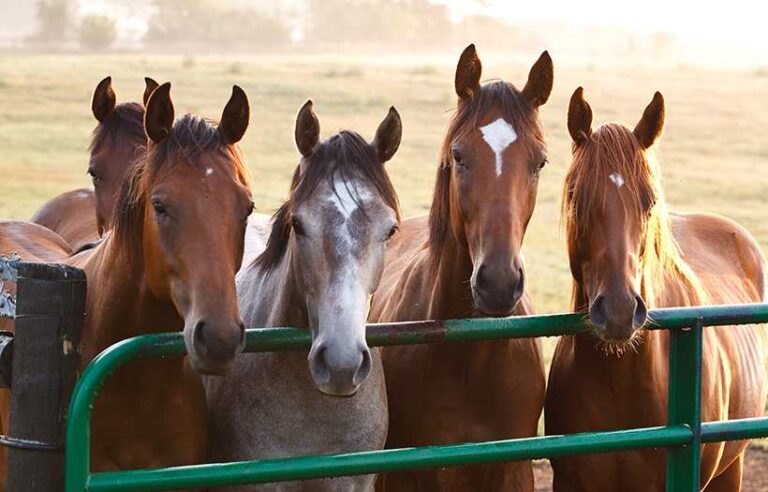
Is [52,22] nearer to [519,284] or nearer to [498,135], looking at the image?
[498,135]

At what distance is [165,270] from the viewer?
9.86 feet

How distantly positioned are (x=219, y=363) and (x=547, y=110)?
25.8 m

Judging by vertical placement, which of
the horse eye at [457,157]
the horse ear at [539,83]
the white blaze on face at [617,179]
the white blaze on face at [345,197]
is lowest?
the white blaze on face at [345,197]

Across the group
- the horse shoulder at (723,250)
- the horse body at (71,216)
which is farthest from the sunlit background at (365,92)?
the horse body at (71,216)

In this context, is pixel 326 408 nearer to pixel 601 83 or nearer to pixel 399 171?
pixel 399 171

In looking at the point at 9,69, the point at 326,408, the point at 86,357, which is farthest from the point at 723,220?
the point at 9,69

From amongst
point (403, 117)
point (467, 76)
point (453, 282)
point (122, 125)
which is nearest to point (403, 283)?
point (453, 282)

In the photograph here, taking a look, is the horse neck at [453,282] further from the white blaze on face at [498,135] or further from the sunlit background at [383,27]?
the sunlit background at [383,27]

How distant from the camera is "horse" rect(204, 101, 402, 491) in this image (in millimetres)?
2943

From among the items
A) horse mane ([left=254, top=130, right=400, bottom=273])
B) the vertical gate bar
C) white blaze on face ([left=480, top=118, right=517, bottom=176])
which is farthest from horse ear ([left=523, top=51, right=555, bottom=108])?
the vertical gate bar

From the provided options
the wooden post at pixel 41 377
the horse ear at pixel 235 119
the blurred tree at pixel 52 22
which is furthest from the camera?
the blurred tree at pixel 52 22

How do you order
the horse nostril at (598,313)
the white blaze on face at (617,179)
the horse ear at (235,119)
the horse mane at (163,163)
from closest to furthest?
1. the horse mane at (163,163)
2. the horse ear at (235,119)
3. the horse nostril at (598,313)
4. the white blaze on face at (617,179)

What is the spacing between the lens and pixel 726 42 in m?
75.3

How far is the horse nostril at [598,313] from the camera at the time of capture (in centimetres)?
329
